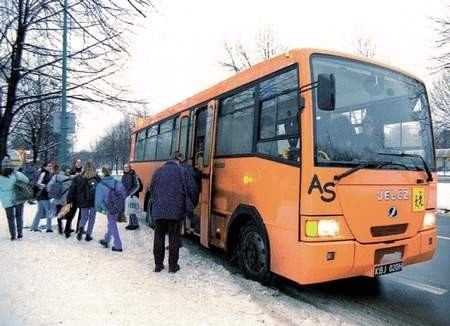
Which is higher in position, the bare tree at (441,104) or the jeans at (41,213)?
the bare tree at (441,104)

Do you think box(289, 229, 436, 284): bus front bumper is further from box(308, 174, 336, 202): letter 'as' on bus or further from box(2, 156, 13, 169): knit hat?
box(2, 156, 13, 169): knit hat

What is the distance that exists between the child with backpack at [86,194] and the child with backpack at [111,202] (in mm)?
659

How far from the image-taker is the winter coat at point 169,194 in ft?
21.3

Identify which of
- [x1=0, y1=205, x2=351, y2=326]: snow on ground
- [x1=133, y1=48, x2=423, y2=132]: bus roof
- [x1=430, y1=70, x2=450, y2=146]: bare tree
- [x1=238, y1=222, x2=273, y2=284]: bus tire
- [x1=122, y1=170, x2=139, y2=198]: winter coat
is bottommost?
[x1=0, y1=205, x2=351, y2=326]: snow on ground

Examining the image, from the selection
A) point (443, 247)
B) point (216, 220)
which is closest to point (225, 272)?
point (216, 220)

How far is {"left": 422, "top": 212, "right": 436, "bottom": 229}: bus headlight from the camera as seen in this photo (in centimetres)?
583

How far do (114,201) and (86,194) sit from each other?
46.3 inches

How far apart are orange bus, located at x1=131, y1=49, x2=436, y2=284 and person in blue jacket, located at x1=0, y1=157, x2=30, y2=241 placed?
15.7 feet

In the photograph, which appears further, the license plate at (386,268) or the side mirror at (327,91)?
the license plate at (386,268)

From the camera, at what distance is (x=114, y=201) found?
8.01 m

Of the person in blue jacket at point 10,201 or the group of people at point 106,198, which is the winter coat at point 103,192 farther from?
the person in blue jacket at point 10,201

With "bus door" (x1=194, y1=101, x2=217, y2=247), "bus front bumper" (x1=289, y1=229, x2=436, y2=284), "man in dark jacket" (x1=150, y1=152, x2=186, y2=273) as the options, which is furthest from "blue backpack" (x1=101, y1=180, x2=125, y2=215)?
"bus front bumper" (x1=289, y1=229, x2=436, y2=284)

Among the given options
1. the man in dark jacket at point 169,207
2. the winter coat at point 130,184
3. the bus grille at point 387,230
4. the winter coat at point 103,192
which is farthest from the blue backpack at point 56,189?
the bus grille at point 387,230

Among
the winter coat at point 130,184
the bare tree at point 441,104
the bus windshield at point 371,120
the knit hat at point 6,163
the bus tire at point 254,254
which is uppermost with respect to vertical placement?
the bare tree at point 441,104
